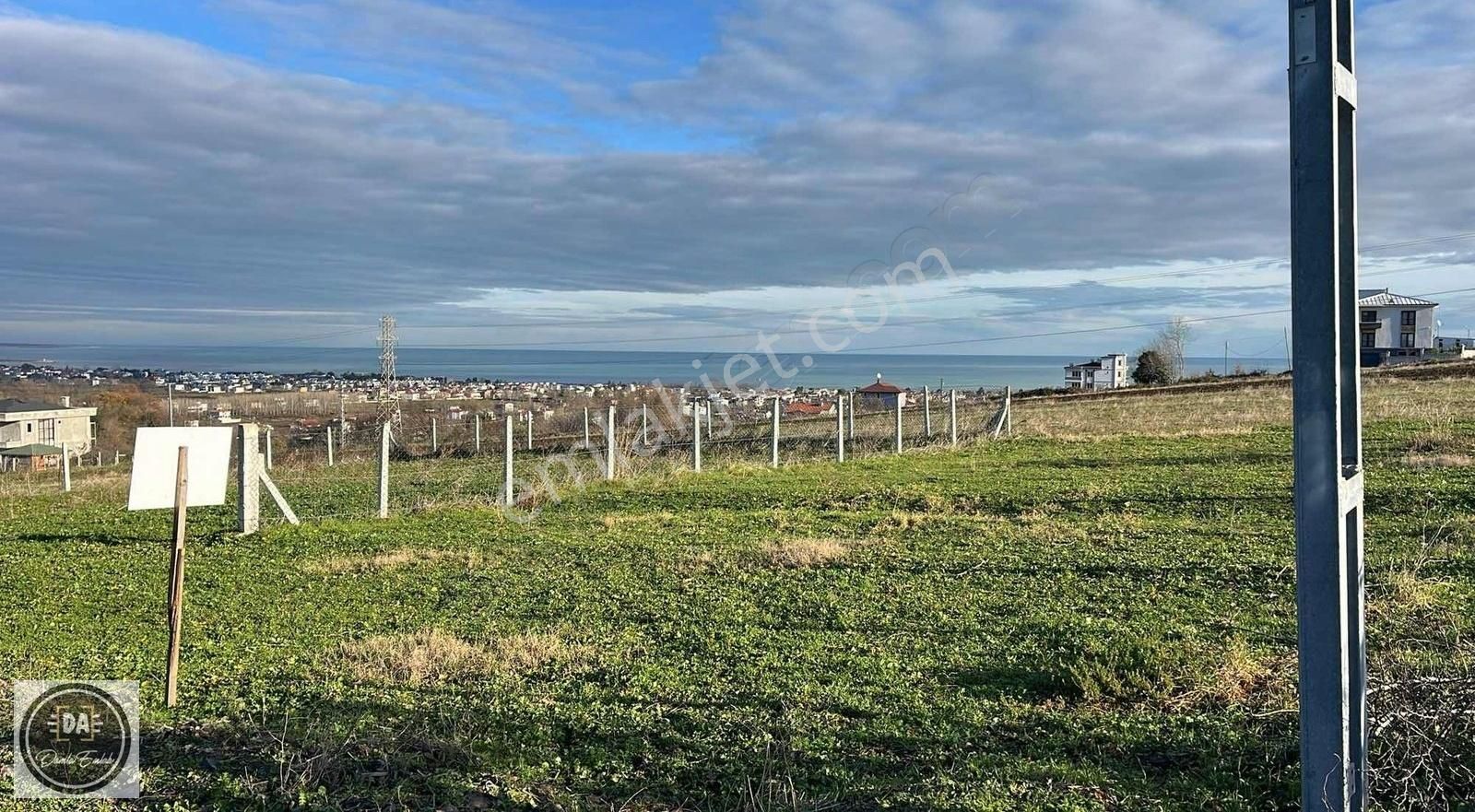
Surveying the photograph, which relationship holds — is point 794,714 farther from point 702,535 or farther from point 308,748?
point 702,535

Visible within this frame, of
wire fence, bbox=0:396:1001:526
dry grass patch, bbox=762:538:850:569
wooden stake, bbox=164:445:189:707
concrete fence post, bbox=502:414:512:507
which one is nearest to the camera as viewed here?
wooden stake, bbox=164:445:189:707

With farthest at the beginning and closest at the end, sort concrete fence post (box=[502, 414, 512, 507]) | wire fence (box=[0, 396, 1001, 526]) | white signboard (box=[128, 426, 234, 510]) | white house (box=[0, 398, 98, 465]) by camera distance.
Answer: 1. white house (box=[0, 398, 98, 465])
2. wire fence (box=[0, 396, 1001, 526])
3. concrete fence post (box=[502, 414, 512, 507])
4. white signboard (box=[128, 426, 234, 510])

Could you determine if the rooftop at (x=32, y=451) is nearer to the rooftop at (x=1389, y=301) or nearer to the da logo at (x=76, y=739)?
the da logo at (x=76, y=739)

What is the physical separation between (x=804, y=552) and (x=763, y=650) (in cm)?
279

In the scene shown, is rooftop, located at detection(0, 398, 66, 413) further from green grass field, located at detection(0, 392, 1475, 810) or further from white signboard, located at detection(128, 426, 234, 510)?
white signboard, located at detection(128, 426, 234, 510)

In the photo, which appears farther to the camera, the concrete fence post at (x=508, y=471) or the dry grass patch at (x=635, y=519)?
the concrete fence post at (x=508, y=471)

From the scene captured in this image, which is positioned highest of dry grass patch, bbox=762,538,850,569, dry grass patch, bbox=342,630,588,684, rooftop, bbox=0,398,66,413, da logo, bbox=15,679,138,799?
rooftop, bbox=0,398,66,413

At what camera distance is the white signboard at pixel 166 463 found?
6.12 metres

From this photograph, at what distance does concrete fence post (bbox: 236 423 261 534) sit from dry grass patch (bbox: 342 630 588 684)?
514 centimetres

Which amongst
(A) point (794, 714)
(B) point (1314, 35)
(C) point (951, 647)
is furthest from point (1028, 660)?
(B) point (1314, 35)

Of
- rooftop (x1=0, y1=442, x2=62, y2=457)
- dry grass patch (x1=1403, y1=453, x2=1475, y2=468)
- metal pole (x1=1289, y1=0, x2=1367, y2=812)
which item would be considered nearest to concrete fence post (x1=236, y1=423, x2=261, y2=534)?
metal pole (x1=1289, y1=0, x2=1367, y2=812)

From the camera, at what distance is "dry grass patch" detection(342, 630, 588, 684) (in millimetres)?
4898

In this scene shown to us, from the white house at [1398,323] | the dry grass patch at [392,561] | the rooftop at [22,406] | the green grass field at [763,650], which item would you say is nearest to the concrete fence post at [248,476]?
the green grass field at [763,650]

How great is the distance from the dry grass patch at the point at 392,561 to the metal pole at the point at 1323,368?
674 centimetres
